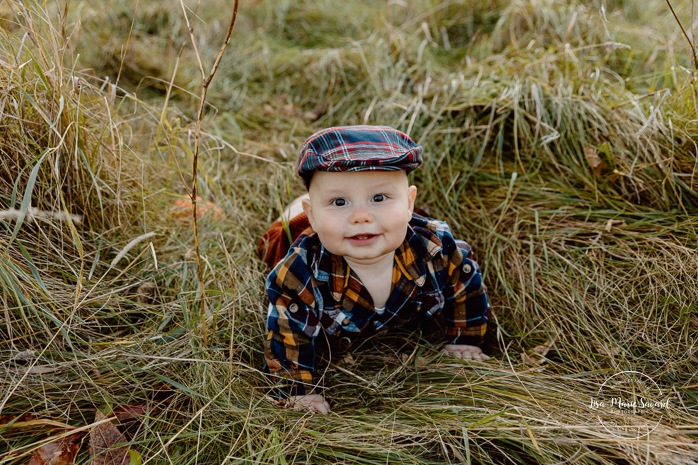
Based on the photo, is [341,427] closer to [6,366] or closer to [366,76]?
[6,366]

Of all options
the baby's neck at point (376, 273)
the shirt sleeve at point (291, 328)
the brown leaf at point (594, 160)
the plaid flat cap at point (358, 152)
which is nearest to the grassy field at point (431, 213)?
the brown leaf at point (594, 160)

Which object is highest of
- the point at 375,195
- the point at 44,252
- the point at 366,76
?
the point at 366,76

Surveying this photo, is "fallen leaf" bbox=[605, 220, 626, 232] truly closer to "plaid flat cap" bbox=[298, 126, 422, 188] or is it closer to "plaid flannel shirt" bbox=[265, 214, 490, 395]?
"plaid flannel shirt" bbox=[265, 214, 490, 395]

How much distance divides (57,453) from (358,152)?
1.32 metres

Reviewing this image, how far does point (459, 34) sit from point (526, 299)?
9.14 ft

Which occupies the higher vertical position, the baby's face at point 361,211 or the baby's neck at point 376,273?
the baby's face at point 361,211

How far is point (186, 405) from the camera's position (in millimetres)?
1938

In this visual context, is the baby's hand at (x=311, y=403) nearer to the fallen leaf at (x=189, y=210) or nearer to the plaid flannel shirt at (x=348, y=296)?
the plaid flannel shirt at (x=348, y=296)

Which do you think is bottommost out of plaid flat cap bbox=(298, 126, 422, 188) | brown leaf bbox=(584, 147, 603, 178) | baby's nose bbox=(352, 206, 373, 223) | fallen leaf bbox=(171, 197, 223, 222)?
fallen leaf bbox=(171, 197, 223, 222)

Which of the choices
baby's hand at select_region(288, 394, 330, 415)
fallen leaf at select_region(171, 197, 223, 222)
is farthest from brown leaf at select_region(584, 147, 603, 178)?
fallen leaf at select_region(171, 197, 223, 222)

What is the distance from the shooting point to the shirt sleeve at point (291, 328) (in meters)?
2.12

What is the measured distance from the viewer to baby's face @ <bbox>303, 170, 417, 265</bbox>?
194 cm

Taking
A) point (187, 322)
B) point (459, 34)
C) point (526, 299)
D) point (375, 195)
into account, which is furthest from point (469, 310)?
point (459, 34)

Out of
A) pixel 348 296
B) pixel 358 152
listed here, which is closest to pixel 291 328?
pixel 348 296
